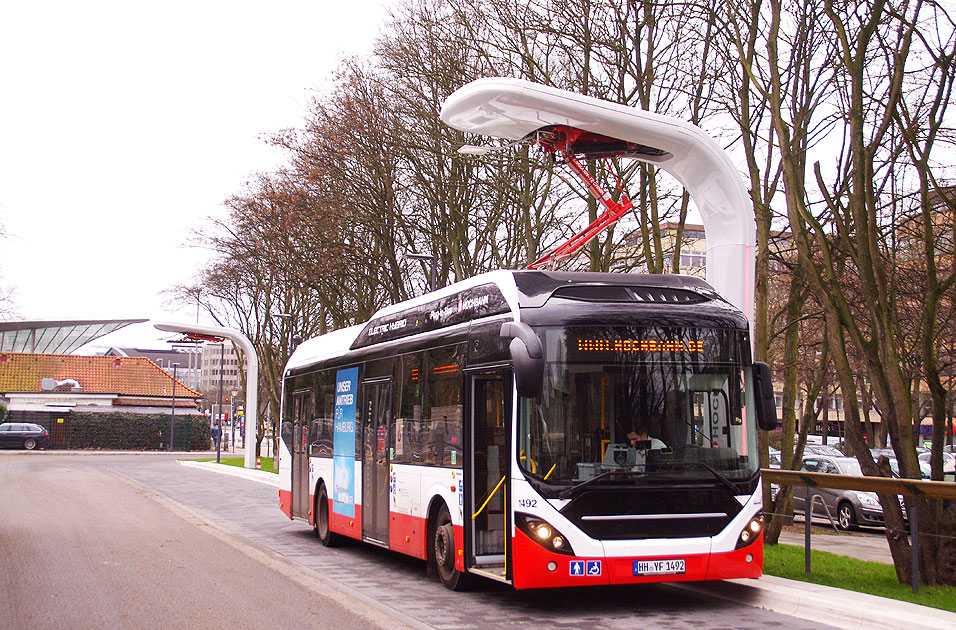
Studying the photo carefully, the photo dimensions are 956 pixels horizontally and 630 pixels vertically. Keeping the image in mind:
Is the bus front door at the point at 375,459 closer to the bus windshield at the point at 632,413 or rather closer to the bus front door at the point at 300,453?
the bus front door at the point at 300,453

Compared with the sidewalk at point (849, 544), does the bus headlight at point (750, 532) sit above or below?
above

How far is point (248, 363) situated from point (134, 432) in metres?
30.0

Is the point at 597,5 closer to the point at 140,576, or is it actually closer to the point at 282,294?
the point at 140,576

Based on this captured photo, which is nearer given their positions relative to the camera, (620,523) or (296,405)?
(620,523)

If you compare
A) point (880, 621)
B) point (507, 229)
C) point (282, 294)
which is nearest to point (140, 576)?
point (880, 621)

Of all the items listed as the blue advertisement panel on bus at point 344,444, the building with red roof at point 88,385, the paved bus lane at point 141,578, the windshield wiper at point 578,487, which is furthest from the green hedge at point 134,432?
the windshield wiper at point 578,487

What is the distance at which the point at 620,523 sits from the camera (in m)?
9.29

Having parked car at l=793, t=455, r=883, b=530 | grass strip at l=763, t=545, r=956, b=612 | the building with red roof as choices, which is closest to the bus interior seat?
grass strip at l=763, t=545, r=956, b=612

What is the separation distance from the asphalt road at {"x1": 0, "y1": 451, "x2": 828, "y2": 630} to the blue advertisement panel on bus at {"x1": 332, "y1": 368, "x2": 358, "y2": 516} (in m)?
0.79

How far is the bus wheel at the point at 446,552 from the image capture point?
10.8 m

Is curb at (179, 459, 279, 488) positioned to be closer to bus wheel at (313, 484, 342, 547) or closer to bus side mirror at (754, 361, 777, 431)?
bus wheel at (313, 484, 342, 547)

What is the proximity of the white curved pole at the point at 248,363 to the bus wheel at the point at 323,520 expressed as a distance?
24.8m

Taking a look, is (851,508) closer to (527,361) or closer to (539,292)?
(539,292)

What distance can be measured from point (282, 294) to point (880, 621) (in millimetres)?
38009
